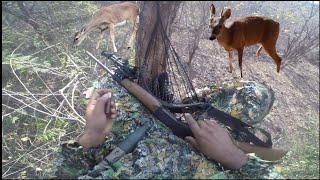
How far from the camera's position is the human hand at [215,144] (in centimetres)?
149

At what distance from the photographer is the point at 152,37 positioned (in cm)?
186

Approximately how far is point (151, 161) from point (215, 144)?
11.8 inches

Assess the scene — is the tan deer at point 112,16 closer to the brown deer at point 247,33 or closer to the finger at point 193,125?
the brown deer at point 247,33

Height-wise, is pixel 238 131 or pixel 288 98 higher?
pixel 238 131

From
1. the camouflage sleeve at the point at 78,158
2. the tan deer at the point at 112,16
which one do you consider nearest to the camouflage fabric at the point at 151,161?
the camouflage sleeve at the point at 78,158

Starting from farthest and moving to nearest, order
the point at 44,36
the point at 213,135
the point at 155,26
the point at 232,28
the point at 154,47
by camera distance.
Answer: the point at 44,36 → the point at 154,47 → the point at 155,26 → the point at 232,28 → the point at 213,135

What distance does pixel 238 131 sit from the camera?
5.90 ft

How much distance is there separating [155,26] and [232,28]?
40 cm

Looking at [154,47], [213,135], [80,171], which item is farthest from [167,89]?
[80,171]

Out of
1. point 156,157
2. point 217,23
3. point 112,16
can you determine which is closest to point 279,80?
point 112,16

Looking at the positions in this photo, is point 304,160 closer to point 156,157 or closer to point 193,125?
point 193,125

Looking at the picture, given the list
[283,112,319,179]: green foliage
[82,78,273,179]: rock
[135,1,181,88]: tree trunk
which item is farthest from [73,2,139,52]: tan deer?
[283,112,319,179]: green foliage

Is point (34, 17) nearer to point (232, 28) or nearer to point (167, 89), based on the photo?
point (167, 89)

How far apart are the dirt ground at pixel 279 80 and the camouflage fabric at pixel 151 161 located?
2901mm
